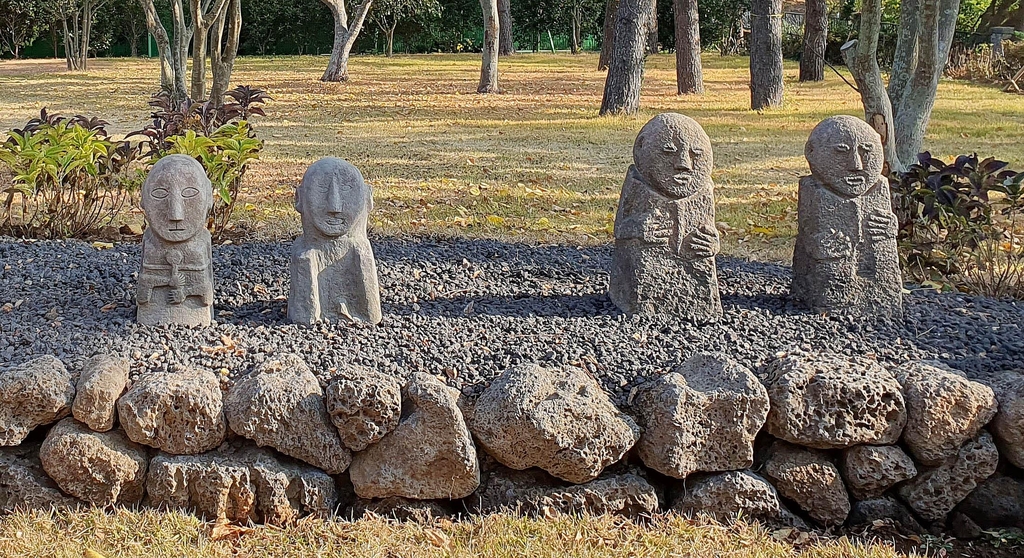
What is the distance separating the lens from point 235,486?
3.51 meters

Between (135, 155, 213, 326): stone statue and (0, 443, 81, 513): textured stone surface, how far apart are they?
887mm

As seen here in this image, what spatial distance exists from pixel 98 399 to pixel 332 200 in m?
1.24

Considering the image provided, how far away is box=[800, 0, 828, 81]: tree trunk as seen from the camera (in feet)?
57.3

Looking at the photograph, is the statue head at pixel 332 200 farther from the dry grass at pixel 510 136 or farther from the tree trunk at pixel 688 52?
the tree trunk at pixel 688 52

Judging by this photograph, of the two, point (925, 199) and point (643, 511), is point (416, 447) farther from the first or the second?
point (925, 199)

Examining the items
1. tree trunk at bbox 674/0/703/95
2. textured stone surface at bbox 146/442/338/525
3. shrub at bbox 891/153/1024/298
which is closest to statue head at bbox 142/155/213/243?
textured stone surface at bbox 146/442/338/525

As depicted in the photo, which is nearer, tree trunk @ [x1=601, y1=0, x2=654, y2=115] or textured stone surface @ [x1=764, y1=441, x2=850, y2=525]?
textured stone surface @ [x1=764, y1=441, x2=850, y2=525]

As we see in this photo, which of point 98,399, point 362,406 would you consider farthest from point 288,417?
point 98,399

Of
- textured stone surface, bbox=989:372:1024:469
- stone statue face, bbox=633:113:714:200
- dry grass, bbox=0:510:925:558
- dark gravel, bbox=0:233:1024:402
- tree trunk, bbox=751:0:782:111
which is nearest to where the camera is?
dry grass, bbox=0:510:925:558

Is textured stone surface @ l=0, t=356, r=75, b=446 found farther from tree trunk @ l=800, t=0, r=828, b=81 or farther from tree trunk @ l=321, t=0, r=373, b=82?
tree trunk @ l=321, t=0, r=373, b=82

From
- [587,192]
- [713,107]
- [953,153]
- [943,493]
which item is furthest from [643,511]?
[713,107]

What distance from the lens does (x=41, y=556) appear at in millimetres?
3230

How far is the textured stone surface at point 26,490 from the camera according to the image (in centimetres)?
352

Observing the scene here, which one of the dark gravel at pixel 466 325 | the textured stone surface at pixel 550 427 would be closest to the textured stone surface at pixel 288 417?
the dark gravel at pixel 466 325
